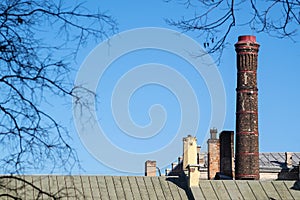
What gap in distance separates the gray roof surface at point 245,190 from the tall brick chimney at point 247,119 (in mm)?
7658

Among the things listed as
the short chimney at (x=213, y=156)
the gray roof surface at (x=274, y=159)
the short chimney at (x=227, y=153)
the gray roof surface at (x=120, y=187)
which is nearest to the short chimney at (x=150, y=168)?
the short chimney at (x=213, y=156)

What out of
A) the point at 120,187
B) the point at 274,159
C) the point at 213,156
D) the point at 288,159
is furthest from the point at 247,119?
the point at 120,187

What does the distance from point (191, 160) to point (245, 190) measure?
2.41m

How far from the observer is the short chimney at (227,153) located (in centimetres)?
4066

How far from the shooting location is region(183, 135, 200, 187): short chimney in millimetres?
30641

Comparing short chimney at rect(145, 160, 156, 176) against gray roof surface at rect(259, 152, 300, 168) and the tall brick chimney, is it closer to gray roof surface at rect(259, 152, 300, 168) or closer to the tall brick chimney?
gray roof surface at rect(259, 152, 300, 168)

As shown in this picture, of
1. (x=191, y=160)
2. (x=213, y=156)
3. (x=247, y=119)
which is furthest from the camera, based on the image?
(x=213, y=156)

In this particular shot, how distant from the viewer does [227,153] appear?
41031mm

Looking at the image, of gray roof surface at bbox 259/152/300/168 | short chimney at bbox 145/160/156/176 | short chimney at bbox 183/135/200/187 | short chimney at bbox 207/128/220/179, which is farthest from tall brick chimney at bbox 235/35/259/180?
short chimney at bbox 145/160/156/176

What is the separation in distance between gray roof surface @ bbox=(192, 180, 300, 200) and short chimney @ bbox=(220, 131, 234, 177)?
9.29m

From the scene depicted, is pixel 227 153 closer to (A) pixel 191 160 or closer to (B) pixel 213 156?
(B) pixel 213 156

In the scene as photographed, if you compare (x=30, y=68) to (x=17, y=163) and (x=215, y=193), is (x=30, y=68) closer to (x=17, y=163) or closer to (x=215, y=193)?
(x=17, y=163)

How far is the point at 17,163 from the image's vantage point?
27.4ft

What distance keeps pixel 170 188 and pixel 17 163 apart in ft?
73.3
